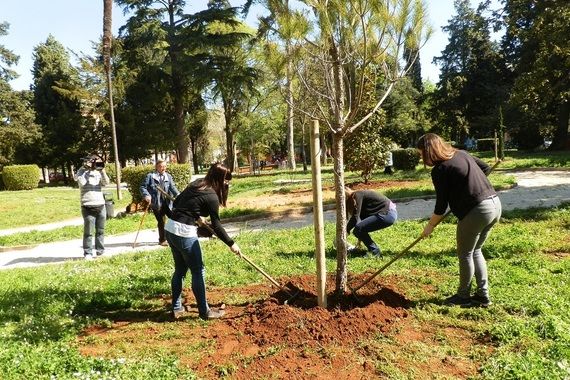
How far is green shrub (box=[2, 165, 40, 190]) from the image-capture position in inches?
1045

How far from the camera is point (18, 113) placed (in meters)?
29.4

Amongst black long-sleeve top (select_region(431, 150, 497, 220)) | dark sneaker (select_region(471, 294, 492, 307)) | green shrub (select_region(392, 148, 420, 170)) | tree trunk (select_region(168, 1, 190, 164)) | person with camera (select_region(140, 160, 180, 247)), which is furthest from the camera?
tree trunk (select_region(168, 1, 190, 164))

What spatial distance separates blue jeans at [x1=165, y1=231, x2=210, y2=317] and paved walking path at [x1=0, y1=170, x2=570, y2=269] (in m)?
4.13

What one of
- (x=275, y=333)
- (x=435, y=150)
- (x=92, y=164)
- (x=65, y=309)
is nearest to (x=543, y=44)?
(x=435, y=150)

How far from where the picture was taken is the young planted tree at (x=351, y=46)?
3943mm

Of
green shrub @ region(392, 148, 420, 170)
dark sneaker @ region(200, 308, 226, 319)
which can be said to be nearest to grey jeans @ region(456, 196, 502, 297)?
dark sneaker @ region(200, 308, 226, 319)

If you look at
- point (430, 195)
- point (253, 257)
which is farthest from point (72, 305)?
point (430, 195)

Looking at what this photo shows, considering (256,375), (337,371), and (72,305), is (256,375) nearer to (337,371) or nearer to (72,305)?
(337,371)

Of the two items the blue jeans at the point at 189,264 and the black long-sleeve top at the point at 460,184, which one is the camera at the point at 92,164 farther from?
the black long-sleeve top at the point at 460,184

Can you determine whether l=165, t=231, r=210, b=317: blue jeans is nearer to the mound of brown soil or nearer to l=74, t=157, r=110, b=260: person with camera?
the mound of brown soil

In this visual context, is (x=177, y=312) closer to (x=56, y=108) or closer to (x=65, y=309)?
(x=65, y=309)

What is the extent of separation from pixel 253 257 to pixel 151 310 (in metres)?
2.15

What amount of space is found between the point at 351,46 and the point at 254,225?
6678 millimetres

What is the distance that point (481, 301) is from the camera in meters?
4.39
